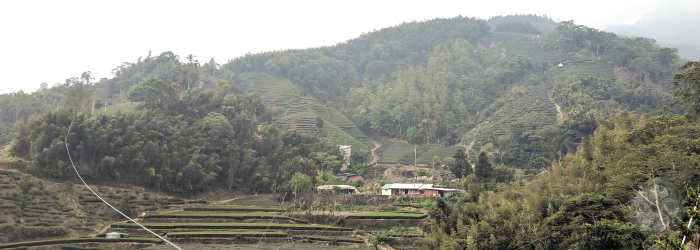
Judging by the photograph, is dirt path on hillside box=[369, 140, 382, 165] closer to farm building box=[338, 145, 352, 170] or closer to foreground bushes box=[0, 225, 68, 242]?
farm building box=[338, 145, 352, 170]

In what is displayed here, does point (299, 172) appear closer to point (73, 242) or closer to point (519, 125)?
point (73, 242)

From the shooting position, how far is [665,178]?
12.1 m

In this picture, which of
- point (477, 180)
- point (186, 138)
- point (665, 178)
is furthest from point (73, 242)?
point (665, 178)

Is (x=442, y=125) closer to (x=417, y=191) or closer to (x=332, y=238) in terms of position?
(x=417, y=191)

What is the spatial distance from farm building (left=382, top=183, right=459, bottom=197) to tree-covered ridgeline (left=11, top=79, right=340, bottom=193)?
8486 mm

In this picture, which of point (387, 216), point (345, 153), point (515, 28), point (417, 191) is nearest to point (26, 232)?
point (387, 216)

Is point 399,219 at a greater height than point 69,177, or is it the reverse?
point 69,177

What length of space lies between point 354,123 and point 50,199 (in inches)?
1506

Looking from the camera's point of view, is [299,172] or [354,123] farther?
[354,123]

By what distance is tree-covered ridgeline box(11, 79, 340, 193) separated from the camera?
26.4m

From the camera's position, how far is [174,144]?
30906 mm

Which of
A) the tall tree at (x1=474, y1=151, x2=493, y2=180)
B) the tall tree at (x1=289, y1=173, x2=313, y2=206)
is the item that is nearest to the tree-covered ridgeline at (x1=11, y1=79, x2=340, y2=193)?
the tall tree at (x1=289, y1=173, x2=313, y2=206)

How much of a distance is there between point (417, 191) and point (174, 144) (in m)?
18.0

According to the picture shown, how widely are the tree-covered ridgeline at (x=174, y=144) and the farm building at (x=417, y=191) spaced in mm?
8486
